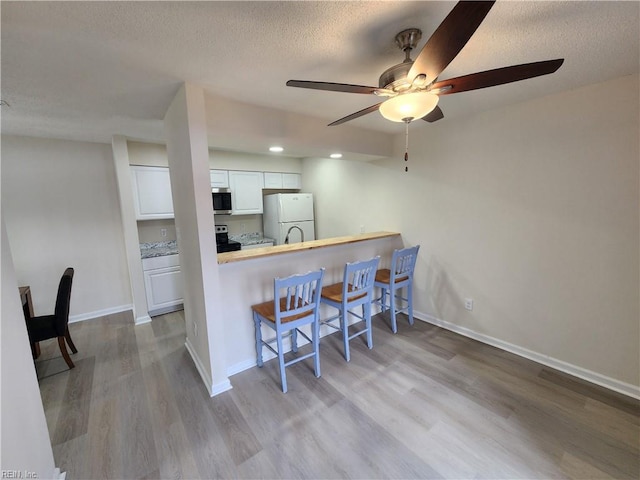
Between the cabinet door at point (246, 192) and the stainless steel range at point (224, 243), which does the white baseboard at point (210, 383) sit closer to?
the stainless steel range at point (224, 243)

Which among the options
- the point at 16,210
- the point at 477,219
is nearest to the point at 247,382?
the point at 477,219

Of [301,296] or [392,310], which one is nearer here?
[301,296]

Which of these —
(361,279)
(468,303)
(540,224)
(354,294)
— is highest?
(540,224)

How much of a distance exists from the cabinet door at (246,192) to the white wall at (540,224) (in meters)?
2.32

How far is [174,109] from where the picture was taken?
2.11 meters

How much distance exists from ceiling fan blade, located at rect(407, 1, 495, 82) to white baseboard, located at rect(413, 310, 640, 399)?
8.74ft

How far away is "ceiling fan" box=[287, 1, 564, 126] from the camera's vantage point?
3.15 ft

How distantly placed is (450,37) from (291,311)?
191 centimetres

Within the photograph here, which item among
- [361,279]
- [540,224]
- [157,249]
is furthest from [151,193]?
[540,224]

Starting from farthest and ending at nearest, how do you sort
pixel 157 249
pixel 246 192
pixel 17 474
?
1. pixel 246 192
2. pixel 157 249
3. pixel 17 474

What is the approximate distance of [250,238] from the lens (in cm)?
471

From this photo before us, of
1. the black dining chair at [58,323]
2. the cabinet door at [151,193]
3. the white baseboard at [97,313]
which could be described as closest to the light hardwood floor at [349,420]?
the black dining chair at [58,323]

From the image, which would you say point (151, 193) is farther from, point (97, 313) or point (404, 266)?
point (404, 266)

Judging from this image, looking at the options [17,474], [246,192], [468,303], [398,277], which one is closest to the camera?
[17,474]
